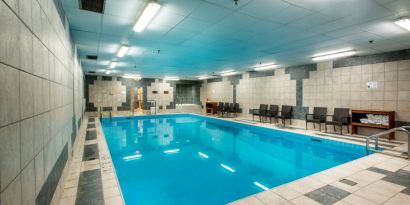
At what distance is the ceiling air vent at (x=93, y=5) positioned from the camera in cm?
305

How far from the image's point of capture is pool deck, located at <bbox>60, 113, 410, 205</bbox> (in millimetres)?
2551

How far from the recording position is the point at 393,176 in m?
3.30

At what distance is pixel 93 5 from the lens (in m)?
3.17

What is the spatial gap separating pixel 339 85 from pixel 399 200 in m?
5.93

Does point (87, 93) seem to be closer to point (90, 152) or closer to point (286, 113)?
point (90, 152)

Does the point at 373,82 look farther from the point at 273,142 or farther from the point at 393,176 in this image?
the point at 393,176

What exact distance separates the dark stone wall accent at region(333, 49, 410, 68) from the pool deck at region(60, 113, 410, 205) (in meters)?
3.70

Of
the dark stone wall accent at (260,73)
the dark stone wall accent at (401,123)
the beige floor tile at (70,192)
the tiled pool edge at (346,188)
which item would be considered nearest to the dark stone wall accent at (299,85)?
the dark stone wall accent at (260,73)

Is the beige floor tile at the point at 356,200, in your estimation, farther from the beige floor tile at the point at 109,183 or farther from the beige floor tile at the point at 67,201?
the beige floor tile at the point at 67,201

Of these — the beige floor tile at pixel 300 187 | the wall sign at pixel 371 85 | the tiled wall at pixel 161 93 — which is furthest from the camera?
the tiled wall at pixel 161 93

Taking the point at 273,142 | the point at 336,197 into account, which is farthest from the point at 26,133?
the point at 273,142

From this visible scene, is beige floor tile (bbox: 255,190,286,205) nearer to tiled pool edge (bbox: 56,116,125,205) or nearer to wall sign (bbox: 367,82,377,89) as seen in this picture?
tiled pool edge (bbox: 56,116,125,205)

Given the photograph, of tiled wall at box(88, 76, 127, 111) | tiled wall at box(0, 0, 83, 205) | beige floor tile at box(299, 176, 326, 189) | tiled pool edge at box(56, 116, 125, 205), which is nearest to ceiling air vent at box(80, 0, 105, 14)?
tiled wall at box(0, 0, 83, 205)

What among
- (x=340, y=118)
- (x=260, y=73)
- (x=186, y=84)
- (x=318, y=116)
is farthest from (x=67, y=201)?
(x=186, y=84)
